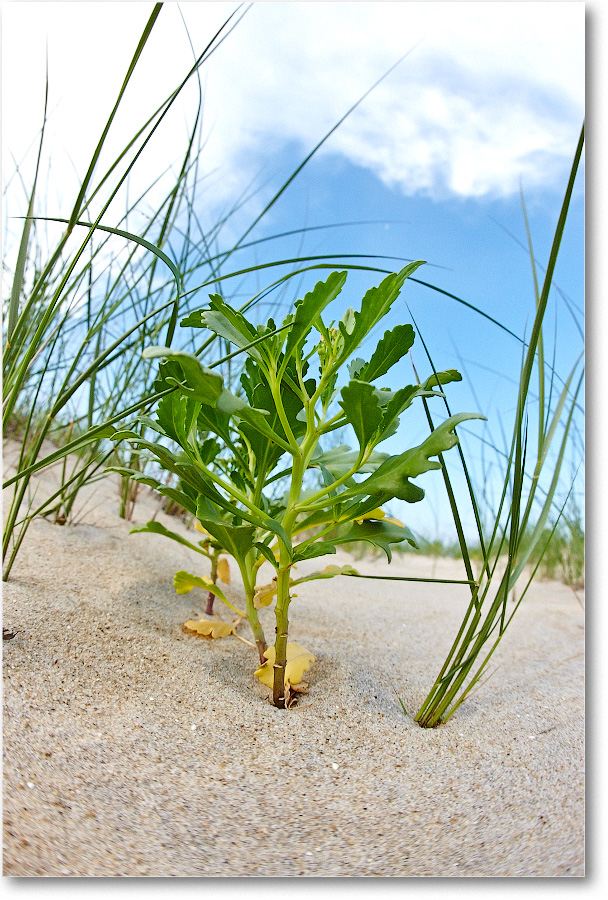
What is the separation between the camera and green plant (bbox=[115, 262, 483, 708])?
943 mm

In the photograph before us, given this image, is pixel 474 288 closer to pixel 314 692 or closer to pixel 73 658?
pixel 314 692

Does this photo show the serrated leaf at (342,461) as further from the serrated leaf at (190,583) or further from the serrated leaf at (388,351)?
the serrated leaf at (190,583)

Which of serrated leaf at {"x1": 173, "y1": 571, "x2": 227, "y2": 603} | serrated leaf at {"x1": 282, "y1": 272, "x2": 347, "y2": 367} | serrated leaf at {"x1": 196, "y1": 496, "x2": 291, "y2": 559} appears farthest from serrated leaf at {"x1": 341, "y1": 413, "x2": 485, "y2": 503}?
serrated leaf at {"x1": 173, "y1": 571, "x2": 227, "y2": 603}

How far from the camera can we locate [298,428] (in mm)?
1150

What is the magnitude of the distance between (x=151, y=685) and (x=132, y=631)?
0.17m

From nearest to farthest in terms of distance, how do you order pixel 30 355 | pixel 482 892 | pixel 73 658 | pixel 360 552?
pixel 482 892, pixel 30 355, pixel 73 658, pixel 360 552

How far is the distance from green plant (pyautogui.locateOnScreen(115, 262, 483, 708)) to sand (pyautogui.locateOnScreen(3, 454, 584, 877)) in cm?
13

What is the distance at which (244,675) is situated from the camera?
1.17 m

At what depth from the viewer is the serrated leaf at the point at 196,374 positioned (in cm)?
79

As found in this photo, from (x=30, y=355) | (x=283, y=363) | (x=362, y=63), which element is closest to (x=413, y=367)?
(x=283, y=363)

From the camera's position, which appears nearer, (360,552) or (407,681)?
(407,681)

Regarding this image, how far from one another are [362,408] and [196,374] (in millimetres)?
248

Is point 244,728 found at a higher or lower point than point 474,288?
lower

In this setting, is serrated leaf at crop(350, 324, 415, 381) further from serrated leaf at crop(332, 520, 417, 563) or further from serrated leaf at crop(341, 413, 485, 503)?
serrated leaf at crop(332, 520, 417, 563)
